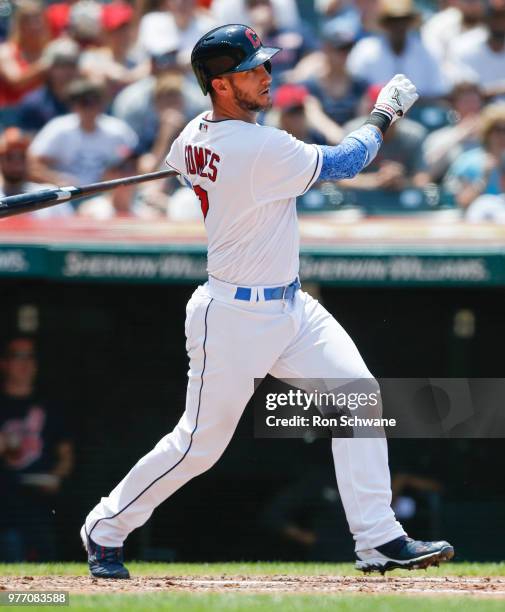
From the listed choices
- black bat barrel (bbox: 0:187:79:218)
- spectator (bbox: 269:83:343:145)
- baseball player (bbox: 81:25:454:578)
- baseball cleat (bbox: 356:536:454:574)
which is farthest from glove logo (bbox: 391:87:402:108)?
spectator (bbox: 269:83:343:145)

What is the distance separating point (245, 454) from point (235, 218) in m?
3.04

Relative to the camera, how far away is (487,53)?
8570 mm

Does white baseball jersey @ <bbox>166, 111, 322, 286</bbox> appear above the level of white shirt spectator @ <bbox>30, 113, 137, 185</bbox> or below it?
below

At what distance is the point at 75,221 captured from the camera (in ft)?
23.9

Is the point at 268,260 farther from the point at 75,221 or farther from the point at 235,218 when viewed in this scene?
the point at 75,221

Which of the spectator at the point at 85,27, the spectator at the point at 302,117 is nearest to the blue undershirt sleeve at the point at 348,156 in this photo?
the spectator at the point at 302,117

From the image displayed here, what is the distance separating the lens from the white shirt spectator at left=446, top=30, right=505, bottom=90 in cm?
850

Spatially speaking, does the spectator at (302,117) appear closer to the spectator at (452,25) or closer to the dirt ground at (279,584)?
the spectator at (452,25)

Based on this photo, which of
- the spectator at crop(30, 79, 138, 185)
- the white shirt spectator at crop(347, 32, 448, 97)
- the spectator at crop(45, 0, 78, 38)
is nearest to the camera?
the spectator at crop(30, 79, 138, 185)

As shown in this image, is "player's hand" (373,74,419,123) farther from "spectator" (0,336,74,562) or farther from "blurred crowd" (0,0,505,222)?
"spectator" (0,336,74,562)

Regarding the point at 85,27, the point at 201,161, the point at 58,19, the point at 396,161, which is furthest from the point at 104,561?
the point at 58,19

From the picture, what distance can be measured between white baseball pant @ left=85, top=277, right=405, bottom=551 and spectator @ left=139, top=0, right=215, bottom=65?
4596 mm

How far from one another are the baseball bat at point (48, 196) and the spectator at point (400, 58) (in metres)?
3.85

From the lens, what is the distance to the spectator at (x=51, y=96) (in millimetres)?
8469
